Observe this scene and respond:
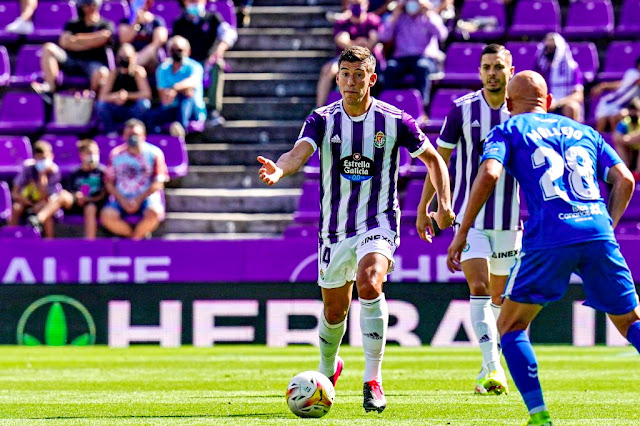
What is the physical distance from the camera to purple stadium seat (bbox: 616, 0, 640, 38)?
56.5 ft

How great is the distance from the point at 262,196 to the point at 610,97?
4.63 m

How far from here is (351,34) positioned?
16.7 m

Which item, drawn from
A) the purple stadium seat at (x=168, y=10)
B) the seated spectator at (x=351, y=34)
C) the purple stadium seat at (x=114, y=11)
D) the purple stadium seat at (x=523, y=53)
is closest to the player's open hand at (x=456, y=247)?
the seated spectator at (x=351, y=34)

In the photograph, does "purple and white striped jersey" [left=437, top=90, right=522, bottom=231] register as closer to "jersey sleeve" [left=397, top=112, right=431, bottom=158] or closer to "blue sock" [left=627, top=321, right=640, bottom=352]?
Result: "jersey sleeve" [left=397, top=112, right=431, bottom=158]

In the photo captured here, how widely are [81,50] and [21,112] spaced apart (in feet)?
4.03

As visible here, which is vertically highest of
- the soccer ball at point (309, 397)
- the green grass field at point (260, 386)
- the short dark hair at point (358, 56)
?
the short dark hair at point (358, 56)

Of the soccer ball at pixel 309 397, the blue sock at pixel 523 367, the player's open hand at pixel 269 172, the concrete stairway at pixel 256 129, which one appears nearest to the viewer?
the blue sock at pixel 523 367

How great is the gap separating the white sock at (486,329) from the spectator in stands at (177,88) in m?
8.64

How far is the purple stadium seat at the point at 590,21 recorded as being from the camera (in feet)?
56.7

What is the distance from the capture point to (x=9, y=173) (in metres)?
16.4

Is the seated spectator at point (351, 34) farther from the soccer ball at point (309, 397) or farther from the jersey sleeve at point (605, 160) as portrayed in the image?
the jersey sleeve at point (605, 160)

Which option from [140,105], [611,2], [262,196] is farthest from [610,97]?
[140,105]

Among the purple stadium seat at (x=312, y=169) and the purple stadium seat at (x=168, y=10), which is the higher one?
the purple stadium seat at (x=168, y=10)

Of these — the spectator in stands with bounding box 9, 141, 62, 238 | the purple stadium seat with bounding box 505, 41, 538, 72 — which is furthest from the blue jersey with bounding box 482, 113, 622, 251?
the purple stadium seat with bounding box 505, 41, 538, 72
